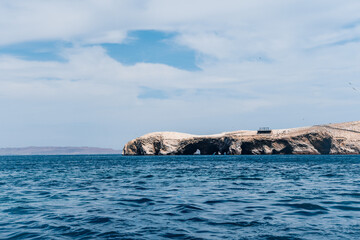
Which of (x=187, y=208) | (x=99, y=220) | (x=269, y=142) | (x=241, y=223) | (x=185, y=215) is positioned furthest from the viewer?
(x=269, y=142)

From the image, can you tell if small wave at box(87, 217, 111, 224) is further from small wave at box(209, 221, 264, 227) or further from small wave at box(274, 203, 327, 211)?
small wave at box(274, 203, 327, 211)

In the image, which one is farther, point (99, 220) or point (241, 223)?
point (99, 220)

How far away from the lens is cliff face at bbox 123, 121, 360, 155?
127m

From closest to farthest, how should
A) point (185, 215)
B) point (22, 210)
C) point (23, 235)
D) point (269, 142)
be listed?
point (23, 235), point (185, 215), point (22, 210), point (269, 142)

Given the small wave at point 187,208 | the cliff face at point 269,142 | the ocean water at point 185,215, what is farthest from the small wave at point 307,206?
the cliff face at point 269,142

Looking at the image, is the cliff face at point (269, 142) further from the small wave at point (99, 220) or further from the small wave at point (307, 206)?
the small wave at point (99, 220)

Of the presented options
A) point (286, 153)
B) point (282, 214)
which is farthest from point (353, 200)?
point (286, 153)

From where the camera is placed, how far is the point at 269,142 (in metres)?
130

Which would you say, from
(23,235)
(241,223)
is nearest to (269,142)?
(241,223)

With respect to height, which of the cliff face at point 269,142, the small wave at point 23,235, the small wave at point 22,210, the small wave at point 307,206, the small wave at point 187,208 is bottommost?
the small wave at point 22,210

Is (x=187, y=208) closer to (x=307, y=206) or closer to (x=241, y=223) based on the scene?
(x=241, y=223)

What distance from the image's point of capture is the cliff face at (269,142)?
12688cm

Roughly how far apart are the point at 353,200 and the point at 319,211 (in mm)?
4060

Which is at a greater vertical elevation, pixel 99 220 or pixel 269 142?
pixel 269 142
